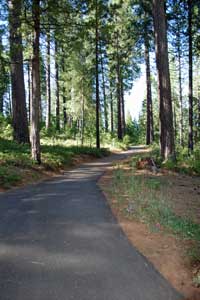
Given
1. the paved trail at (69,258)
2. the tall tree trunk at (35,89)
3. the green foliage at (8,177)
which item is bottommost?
the paved trail at (69,258)

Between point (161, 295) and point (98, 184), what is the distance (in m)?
6.36

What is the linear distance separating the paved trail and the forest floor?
225 mm

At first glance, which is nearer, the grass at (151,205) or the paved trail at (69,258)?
the paved trail at (69,258)

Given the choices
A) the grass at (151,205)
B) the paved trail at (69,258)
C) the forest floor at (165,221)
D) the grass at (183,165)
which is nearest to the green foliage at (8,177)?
the paved trail at (69,258)

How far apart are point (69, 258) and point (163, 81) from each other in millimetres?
10547

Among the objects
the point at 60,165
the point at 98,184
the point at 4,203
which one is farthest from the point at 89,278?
the point at 60,165

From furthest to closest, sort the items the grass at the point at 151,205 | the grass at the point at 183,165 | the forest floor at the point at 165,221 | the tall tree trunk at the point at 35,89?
1. the grass at the point at 183,165
2. the tall tree trunk at the point at 35,89
3. the grass at the point at 151,205
4. the forest floor at the point at 165,221

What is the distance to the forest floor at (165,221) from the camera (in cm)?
426

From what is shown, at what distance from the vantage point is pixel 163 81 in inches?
525

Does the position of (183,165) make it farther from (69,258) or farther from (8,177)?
(69,258)

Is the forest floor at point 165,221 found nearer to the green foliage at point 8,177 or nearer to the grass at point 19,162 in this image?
the green foliage at point 8,177

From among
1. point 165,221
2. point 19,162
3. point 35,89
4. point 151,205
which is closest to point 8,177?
point 19,162

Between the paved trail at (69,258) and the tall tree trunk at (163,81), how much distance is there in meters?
6.96

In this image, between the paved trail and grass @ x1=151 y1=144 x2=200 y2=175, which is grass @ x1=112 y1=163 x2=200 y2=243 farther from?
grass @ x1=151 y1=144 x2=200 y2=175
